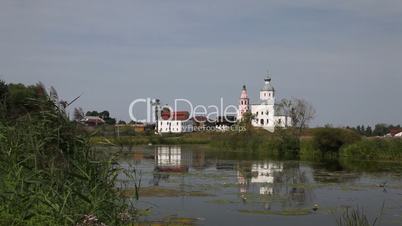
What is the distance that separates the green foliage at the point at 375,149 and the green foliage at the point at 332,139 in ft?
4.12

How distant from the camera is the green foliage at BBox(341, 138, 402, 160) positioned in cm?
4206

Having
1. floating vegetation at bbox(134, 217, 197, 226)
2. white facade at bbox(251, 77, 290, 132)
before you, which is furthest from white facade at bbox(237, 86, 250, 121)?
floating vegetation at bbox(134, 217, 197, 226)

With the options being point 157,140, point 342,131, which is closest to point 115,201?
point 342,131

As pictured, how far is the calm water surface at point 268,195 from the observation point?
606 inches

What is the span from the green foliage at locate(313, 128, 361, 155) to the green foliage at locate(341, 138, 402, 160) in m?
1.25

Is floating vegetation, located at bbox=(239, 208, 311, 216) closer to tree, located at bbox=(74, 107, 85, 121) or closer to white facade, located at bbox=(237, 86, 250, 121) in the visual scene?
tree, located at bbox=(74, 107, 85, 121)

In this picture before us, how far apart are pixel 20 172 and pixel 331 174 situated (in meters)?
23.0

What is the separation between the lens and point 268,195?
20.1 m

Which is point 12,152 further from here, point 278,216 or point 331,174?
point 331,174

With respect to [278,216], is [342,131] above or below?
above

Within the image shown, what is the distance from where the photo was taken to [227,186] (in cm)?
2289

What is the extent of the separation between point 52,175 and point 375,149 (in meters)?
39.0

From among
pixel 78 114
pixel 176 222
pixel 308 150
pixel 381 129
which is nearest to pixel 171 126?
pixel 381 129

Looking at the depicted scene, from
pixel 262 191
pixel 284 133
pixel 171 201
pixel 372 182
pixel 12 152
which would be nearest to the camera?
pixel 12 152
